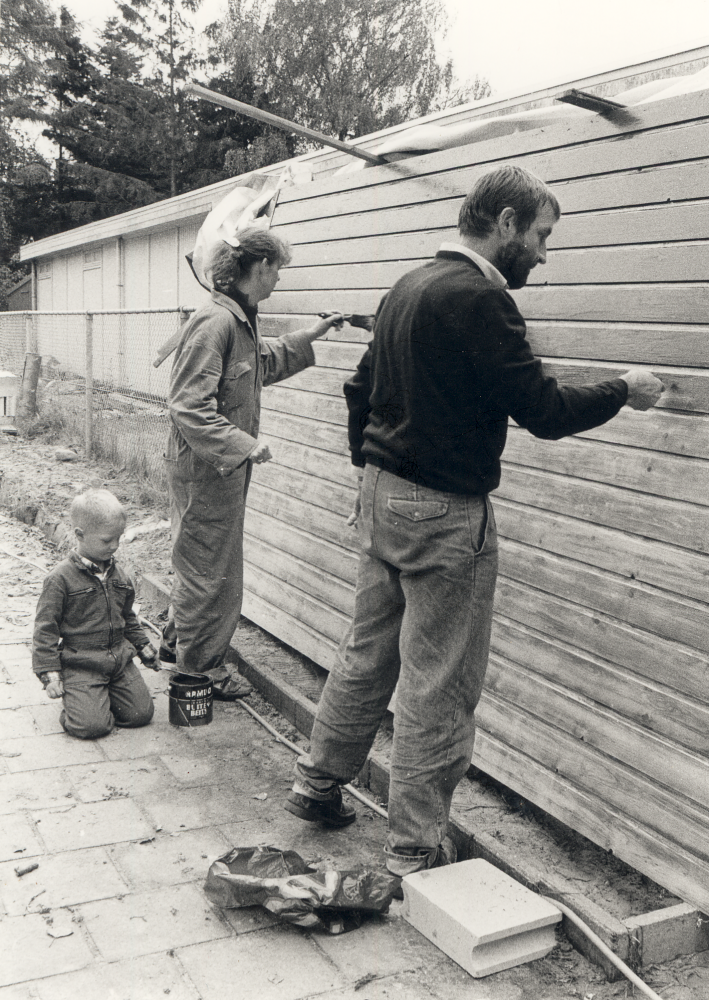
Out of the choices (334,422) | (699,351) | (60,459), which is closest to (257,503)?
(334,422)

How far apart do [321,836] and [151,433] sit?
710 cm

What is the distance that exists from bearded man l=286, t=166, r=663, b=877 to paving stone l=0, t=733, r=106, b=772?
149cm

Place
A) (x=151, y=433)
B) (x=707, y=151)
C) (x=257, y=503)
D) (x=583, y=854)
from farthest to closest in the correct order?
(x=151, y=433), (x=257, y=503), (x=583, y=854), (x=707, y=151)

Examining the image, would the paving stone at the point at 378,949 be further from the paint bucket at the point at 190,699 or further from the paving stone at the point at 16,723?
the paving stone at the point at 16,723

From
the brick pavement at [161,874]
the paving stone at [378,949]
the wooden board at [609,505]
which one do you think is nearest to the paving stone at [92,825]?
the brick pavement at [161,874]

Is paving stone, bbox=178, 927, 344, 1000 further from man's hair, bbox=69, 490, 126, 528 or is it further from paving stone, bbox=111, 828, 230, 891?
man's hair, bbox=69, 490, 126, 528

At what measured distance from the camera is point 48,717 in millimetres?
4535

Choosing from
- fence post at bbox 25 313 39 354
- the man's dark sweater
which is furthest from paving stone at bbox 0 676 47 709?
fence post at bbox 25 313 39 354

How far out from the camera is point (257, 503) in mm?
5547

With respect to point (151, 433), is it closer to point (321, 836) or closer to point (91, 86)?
point (321, 836)

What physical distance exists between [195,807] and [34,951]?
1016mm

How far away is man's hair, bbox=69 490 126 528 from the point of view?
4199 millimetres

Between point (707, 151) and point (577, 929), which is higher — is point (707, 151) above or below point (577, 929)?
above

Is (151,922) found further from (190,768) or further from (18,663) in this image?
(18,663)
